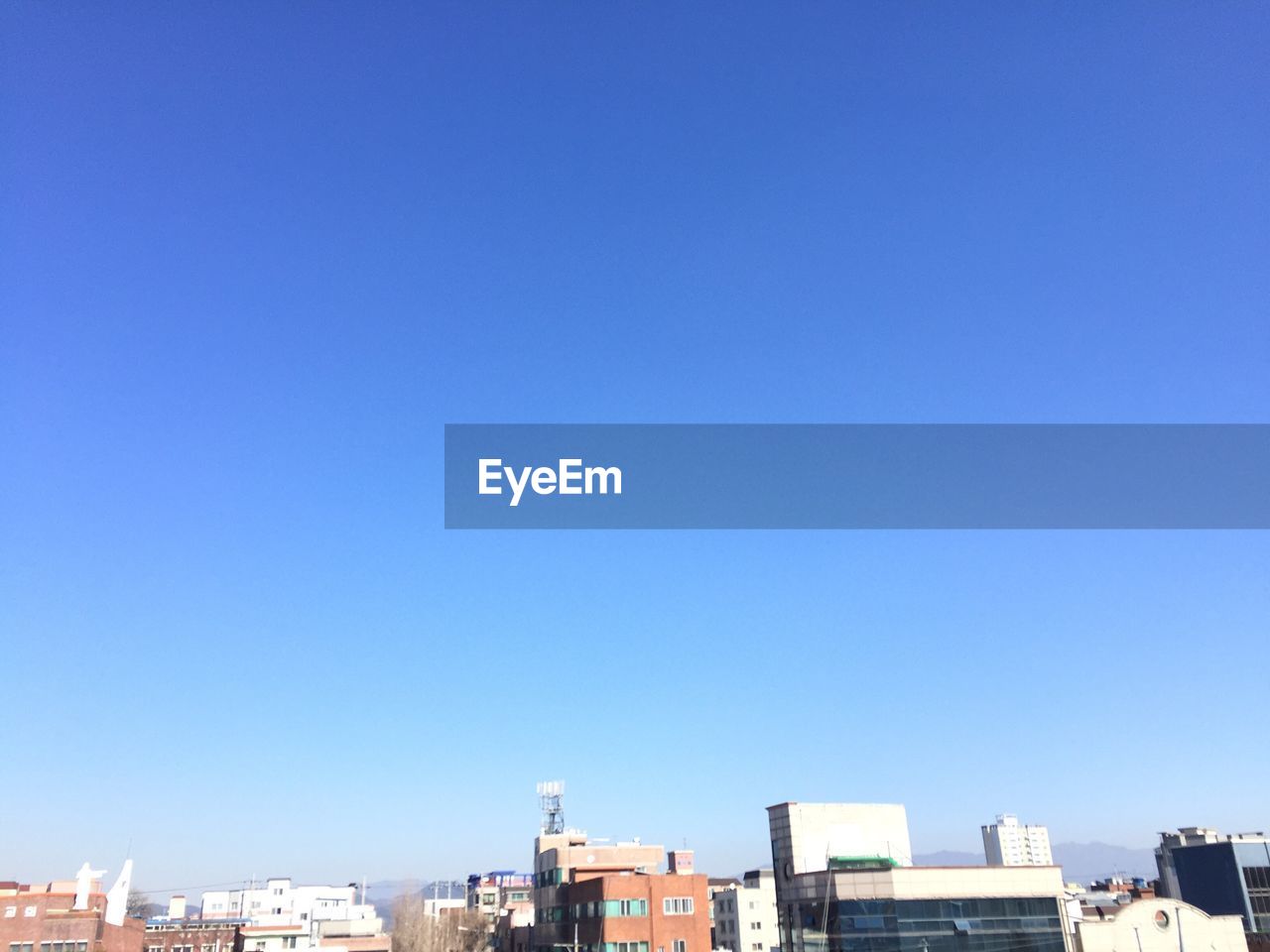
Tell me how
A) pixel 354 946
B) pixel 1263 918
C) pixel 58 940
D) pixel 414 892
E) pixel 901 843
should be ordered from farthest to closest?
1. pixel 414 892
2. pixel 354 946
3. pixel 901 843
4. pixel 1263 918
5. pixel 58 940

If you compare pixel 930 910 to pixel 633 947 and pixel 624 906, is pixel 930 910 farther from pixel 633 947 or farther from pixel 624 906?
pixel 624 906

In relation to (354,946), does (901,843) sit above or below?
above

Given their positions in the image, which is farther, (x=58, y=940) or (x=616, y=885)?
(x=616, y=885)

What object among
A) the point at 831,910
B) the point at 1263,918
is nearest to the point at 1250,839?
the point at 1263,918

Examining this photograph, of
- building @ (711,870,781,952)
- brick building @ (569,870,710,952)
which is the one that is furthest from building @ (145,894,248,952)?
building @ (711,870,781,952)

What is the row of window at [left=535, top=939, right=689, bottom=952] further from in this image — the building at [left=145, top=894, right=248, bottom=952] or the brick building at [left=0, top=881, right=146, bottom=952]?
the building at [left=145, top=894, right=248, bottom=952]

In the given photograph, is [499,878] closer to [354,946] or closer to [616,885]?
[354,946]
